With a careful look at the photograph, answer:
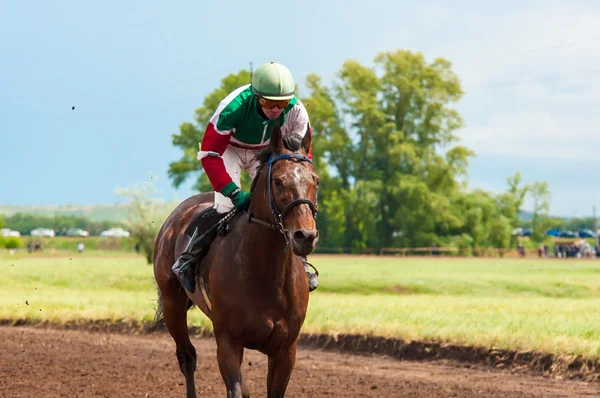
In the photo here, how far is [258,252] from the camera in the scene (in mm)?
6137

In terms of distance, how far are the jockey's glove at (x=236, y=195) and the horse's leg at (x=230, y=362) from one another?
103 centimetres

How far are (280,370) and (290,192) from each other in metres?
1.68

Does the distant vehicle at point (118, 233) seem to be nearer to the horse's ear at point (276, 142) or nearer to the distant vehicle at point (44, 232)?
the distant vehicle at point (44, 232)

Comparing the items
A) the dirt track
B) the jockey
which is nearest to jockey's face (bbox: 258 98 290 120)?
the jockey

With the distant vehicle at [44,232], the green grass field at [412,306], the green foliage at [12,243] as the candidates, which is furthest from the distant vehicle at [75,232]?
the green grass field at [412,306]

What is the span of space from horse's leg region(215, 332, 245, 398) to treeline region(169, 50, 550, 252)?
53.3 meters

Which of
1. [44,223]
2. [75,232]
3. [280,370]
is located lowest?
[75,232]

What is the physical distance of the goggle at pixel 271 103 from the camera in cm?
632

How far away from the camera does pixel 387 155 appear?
62.2 meters

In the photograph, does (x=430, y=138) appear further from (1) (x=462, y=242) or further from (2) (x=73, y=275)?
(2) (x=73, y=275)

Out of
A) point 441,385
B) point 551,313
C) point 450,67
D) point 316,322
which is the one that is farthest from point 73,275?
point 450,67

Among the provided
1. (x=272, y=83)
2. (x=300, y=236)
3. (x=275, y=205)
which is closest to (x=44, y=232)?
(x=272, y=83)

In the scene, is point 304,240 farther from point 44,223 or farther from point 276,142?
point 44,223

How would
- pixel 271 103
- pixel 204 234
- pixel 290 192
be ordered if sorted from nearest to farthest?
1. pixel 290 192
2. pixel 271 103
3. pixel 204 234
